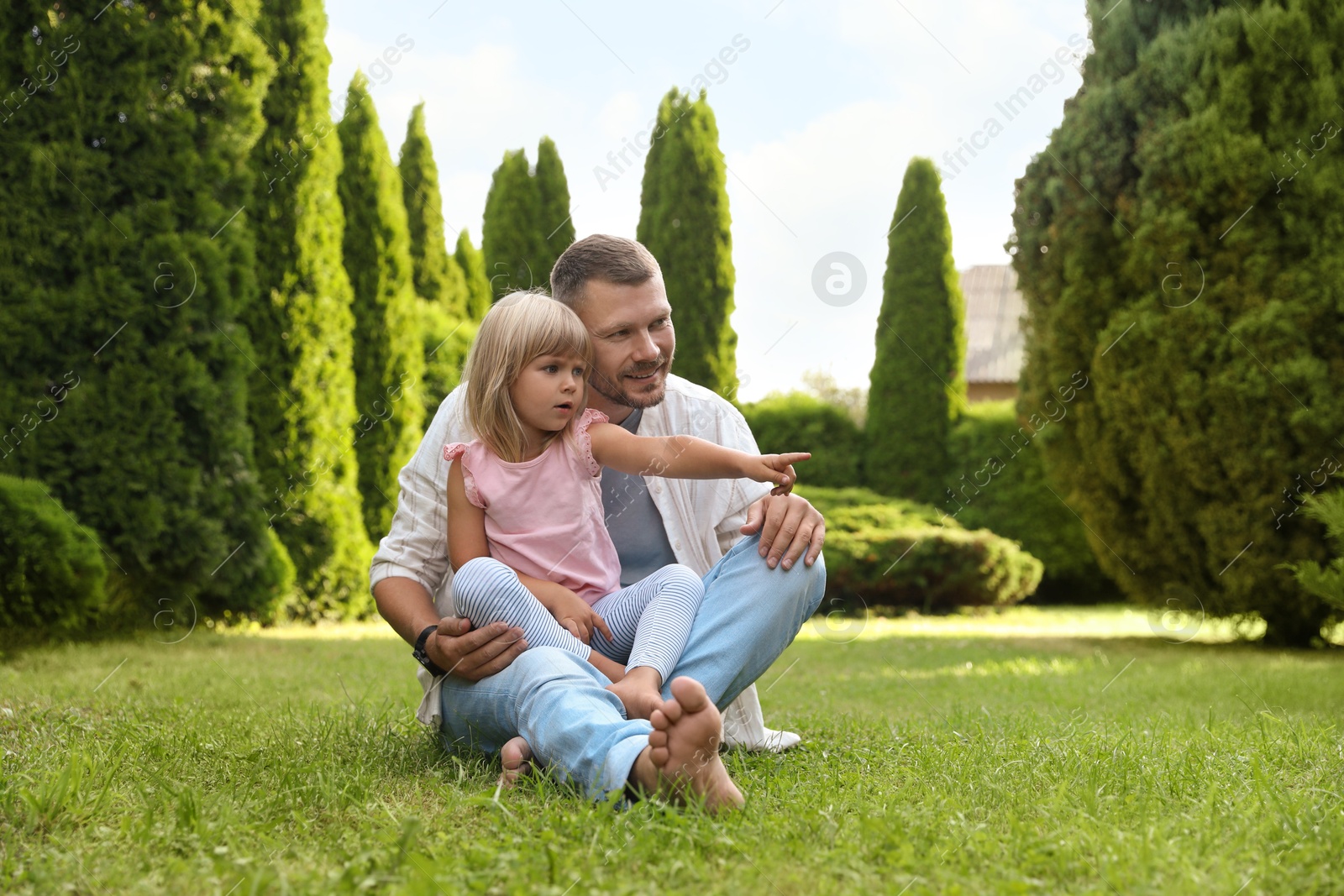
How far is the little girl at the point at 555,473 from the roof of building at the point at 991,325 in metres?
20.6

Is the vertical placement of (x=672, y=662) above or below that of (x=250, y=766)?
above

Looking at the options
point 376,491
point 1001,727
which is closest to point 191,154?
point 376,491

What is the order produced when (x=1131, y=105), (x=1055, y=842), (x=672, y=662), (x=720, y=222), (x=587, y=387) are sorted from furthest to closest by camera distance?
1. (x=720, y=222)
2. (x=1131, y=105)
3. (x=587, y=387)
4. (x=672, y=662)
5. (x=1055, y=842)

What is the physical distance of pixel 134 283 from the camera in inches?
262

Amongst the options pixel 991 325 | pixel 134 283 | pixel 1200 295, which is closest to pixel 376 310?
pixel 134 283

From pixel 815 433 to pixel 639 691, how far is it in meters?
12.6

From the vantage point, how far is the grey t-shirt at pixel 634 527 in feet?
9.95

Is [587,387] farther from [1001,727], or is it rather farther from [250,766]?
[1001,727]

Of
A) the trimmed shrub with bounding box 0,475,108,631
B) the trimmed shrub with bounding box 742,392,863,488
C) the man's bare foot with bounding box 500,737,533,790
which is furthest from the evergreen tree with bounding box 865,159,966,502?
the man's bare foot with bounding box 500,737,533,790

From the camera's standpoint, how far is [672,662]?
2.35 meters

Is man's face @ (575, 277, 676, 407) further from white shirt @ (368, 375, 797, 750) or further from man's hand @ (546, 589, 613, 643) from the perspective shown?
man's hand @ (546, 589, 613, 643)

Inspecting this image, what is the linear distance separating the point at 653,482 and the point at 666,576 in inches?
22.9

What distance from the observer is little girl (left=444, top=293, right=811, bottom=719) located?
2492 mm

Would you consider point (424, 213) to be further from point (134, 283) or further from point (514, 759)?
point (514, 759)
